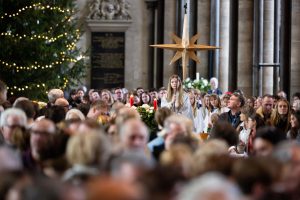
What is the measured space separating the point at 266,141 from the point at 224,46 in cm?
3173

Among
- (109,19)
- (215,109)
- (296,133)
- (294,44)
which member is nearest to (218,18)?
(109,19)

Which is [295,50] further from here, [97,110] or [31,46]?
[97,110]

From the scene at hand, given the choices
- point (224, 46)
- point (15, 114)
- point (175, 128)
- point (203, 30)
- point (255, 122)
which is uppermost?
point (203, 30)

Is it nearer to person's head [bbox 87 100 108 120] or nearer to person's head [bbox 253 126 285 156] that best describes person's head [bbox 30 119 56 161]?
person's head [bbox 253 126 285 156]

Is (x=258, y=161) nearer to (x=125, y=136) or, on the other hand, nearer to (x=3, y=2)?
(x=125, y=136)

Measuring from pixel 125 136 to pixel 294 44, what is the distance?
19.1m

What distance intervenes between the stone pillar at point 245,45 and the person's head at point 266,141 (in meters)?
23.6

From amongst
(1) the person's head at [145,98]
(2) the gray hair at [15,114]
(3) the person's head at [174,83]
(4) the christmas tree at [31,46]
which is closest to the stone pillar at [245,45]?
(1) the person's head at [145,98]

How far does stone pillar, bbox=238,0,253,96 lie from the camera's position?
34000 mm

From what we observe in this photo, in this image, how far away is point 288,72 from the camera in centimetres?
2767

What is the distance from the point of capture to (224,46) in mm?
41656

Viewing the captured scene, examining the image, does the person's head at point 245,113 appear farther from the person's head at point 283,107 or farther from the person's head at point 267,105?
the person's head at point 283,107

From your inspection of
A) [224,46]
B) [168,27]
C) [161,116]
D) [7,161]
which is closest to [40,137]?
[7,161]

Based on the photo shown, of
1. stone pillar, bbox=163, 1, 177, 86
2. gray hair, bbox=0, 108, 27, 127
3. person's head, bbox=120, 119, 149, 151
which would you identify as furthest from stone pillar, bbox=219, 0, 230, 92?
person's head, bbox=120, 119, 149, 151
